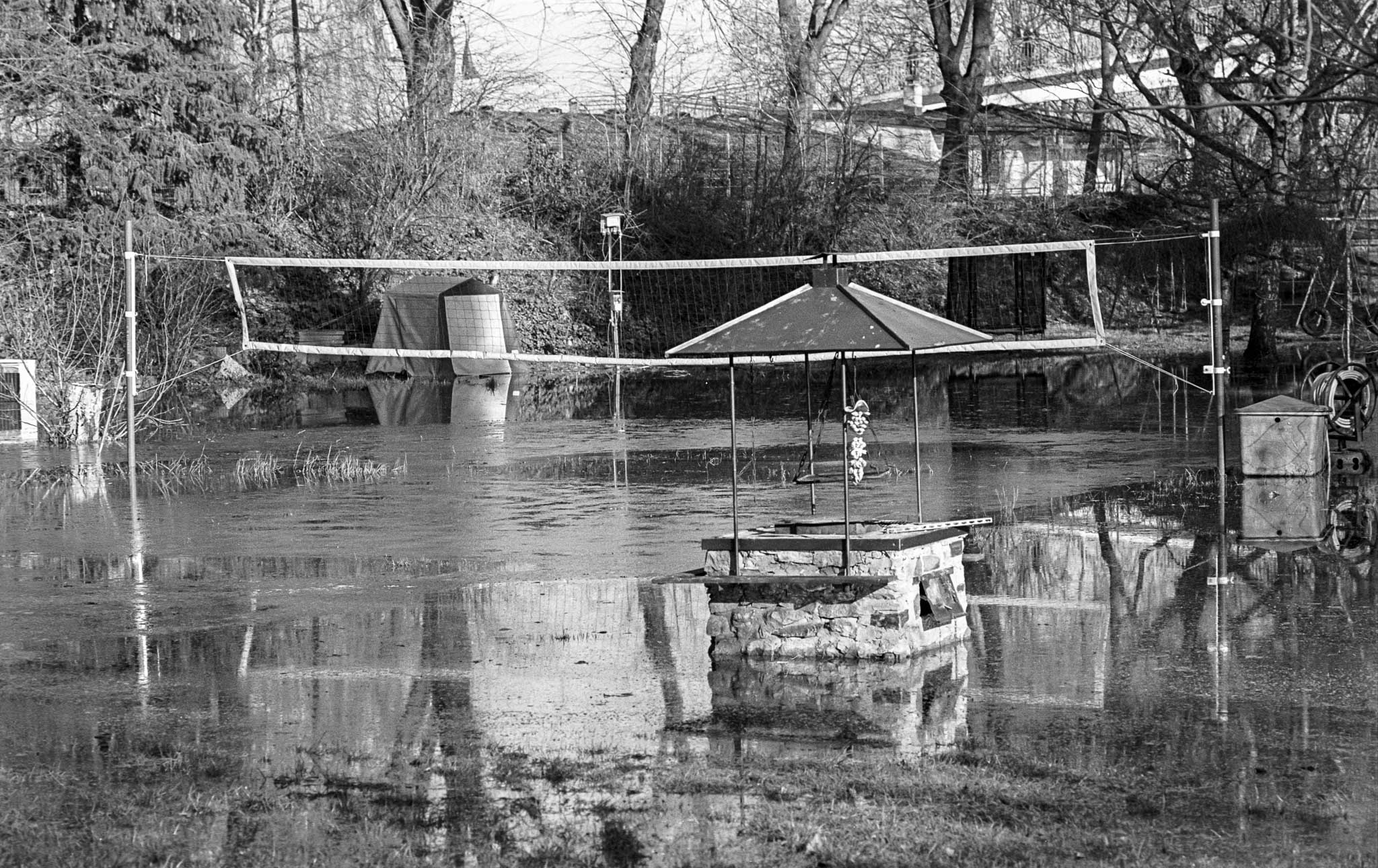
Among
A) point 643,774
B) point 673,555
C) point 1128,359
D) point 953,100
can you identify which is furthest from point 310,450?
point 953,100

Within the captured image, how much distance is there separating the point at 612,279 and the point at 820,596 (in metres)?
31.5

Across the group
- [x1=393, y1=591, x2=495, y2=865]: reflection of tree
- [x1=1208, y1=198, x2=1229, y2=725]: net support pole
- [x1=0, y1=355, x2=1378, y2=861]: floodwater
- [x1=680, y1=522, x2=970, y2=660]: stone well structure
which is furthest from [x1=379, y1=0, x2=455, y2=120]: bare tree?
[x1=680, y1=522, x2=970, y2=660]: stone well structure

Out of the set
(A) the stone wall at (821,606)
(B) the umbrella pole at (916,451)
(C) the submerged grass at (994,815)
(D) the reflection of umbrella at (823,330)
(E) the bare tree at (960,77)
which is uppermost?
(E) the bare tree at (960,77)

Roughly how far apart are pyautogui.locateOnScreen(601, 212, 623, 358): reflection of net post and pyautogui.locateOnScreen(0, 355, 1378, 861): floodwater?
47.9ft

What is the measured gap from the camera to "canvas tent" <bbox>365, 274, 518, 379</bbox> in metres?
34.0

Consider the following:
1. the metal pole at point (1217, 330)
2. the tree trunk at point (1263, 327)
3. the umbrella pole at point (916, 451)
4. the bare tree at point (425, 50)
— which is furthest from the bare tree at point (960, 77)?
the umbrella pole at point (916, 451)

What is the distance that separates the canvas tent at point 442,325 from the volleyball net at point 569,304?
0.09 ft

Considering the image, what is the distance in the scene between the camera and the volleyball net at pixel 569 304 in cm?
3422

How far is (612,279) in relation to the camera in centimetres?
3969

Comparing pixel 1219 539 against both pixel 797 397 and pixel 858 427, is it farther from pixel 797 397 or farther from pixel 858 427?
pixel 797 397

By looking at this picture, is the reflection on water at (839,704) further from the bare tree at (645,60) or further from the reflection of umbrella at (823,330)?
the bare tree at (645,60)

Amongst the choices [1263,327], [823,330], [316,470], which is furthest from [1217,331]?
[1263,327]

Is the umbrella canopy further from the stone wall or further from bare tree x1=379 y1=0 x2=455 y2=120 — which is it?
bare tree x1=379 y1=0 x2=455 y2=120

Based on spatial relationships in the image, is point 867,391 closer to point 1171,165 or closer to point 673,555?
point 1171,165
